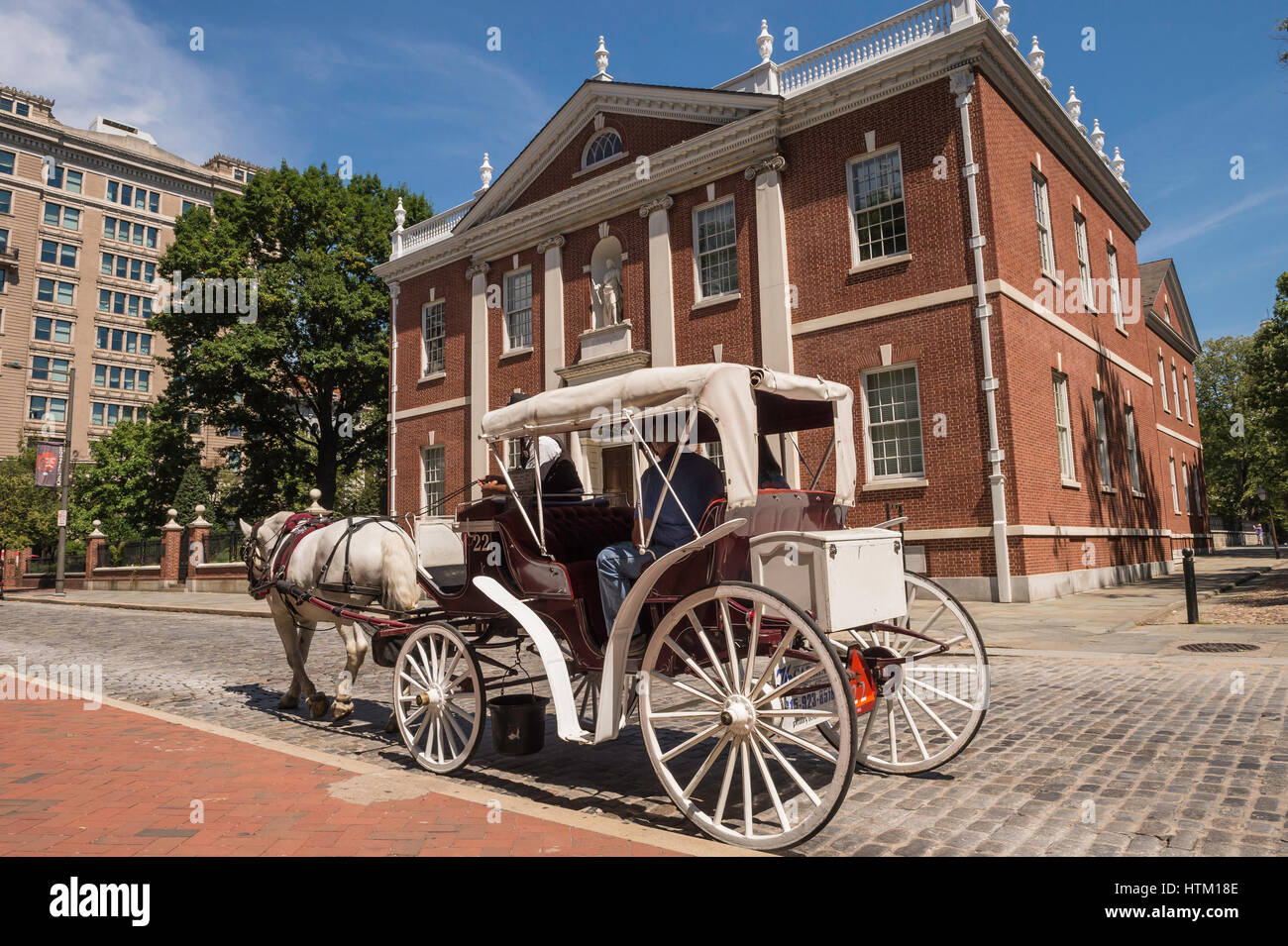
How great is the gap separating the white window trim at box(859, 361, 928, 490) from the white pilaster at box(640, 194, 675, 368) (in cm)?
526

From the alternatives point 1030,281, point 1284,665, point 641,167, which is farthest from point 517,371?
point 1284,665

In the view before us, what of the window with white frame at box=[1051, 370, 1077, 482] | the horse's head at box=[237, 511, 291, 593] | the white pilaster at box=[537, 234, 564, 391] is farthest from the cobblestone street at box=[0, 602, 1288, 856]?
the white pilaster at box=[537, 234, 564, 391]

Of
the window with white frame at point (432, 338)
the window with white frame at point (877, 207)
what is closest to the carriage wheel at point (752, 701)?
the window with white frame at point (877, 207)

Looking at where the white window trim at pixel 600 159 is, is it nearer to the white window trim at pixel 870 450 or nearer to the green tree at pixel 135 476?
the white window trim at pixel 870 450

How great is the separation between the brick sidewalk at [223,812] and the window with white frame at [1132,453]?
78.2ft

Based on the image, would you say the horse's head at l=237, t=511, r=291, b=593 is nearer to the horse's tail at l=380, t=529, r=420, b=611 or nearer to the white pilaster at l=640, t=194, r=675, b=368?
the horse's tail at l=380, t=529, r=420, b=611

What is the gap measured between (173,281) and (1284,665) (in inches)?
1550

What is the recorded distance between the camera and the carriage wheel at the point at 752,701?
143 inches

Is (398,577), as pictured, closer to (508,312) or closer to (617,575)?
(617,575)

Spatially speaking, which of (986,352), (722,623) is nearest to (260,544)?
(722,623)

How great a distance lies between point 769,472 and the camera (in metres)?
5.44

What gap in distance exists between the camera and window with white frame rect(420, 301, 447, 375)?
89.5 ft
